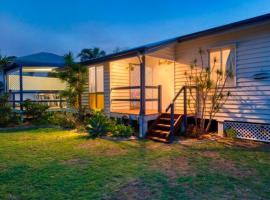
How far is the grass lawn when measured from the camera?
3.74 meters

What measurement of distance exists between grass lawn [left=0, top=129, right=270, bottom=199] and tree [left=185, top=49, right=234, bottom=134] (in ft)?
4.44

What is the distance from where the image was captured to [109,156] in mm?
5918

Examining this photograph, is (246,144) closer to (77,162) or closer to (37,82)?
(77,162)

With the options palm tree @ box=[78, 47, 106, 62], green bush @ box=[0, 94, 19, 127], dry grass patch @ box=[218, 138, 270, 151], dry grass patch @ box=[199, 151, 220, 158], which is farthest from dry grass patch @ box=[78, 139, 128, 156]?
palm tree @ box=[78, 47, 106, 62]

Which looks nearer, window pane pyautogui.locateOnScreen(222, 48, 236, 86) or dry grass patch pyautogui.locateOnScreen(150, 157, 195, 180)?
dry grass patch pyautogui.locateOnScreen(150, 157, 195, 180)

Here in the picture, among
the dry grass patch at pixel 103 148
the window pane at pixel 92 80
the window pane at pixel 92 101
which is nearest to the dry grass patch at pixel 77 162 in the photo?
the dry grass patch at pixel 103 148

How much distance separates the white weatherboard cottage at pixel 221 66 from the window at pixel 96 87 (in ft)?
1.01

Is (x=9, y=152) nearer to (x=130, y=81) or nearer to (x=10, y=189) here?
(x=10, y=189)

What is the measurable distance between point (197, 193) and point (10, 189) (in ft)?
9.62

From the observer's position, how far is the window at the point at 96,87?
37.3 ft

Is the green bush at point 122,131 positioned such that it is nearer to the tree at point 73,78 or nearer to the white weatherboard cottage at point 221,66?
the white weatherboard cottage at point 221,66

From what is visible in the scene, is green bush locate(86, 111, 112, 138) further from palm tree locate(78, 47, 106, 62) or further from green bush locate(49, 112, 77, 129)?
palm tree locate(78, 47, 106, 62)

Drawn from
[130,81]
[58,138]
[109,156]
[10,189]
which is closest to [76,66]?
[130,81]

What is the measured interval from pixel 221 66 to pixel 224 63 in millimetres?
143
